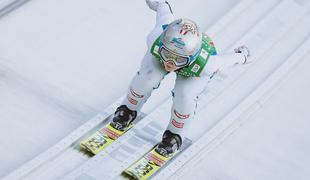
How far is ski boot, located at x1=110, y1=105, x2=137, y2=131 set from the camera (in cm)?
595

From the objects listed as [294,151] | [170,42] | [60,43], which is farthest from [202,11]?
[170,42]

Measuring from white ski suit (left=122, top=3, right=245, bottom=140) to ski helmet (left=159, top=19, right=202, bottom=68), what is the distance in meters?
0.23

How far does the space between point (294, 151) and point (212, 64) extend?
1299 millimetres

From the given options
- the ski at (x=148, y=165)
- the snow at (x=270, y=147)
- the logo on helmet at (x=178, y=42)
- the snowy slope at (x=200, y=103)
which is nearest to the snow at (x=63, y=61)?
the snowy slope at (x=200, y=103)

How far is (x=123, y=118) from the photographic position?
5980mm

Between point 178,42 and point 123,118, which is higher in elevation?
point 178,42

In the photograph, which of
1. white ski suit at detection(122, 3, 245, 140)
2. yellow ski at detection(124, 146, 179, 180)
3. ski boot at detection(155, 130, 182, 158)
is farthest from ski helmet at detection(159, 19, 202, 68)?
yellow ski at detection(124, 146, 179, 180)

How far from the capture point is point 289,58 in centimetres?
728

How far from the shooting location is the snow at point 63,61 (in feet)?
20.1

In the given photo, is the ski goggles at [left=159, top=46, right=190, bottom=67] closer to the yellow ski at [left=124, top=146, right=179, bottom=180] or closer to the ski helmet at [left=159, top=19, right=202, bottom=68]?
the ski helmet at [left=159, top=19, right=202, bottom=68]

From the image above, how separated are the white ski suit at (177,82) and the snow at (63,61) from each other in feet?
2.82

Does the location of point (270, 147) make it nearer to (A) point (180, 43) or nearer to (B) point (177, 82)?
(B) point (177, 82)

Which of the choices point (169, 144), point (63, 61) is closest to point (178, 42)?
point (169, 144)

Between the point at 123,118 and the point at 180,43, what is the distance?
1019 millimetres
